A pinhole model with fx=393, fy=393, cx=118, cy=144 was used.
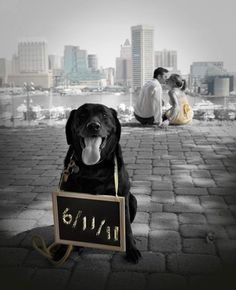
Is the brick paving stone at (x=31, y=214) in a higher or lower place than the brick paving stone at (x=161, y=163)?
lower

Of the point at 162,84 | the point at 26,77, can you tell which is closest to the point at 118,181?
the point at 26,77

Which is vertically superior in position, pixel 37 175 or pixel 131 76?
pixel 131 76

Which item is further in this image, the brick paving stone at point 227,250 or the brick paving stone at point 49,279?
the brick paving stone at point 227,250

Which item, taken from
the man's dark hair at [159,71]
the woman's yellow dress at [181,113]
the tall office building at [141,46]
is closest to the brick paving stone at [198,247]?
the tall office building at [141,46]

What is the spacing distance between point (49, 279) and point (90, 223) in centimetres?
28

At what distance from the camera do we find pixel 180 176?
9.70 feet

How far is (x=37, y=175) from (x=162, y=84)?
271 cm

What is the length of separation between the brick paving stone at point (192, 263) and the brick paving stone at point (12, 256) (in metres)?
0.64

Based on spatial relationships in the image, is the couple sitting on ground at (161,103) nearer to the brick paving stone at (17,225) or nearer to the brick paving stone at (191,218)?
the brick paving stone at (191,218)

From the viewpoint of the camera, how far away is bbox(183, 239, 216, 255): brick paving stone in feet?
5.74

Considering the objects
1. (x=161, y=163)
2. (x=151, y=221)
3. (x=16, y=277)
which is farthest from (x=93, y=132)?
(x=161, y=163)

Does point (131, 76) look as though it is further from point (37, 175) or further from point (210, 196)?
point (210, 196)

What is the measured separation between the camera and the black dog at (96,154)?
5.02 feet

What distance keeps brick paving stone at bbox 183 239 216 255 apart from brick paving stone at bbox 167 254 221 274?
0.15ft
